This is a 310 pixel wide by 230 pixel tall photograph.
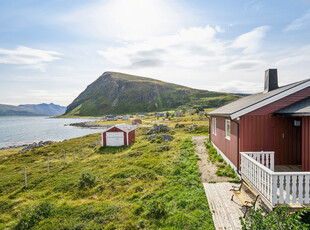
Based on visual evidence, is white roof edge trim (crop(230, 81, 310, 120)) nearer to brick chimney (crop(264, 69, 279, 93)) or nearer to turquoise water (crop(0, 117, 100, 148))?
brick chimney (crop(264, 69, 279, 93))

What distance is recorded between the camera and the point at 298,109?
8.30m

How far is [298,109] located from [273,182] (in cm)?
477

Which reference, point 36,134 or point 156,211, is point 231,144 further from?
point 36,134

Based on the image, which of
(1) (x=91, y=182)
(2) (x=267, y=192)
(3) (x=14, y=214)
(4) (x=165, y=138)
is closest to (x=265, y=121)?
(2) (x=267, y=192)

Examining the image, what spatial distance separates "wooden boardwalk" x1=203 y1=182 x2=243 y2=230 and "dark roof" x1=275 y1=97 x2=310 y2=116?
→ 16.2 feet

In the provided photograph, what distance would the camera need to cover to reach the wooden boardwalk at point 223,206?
20.2ft

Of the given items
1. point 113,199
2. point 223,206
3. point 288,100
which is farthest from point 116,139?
point 288,100

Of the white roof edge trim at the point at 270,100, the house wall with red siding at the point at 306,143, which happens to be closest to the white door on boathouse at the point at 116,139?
the white roof edge trim at the point at 270,100

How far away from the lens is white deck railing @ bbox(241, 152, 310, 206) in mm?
5746

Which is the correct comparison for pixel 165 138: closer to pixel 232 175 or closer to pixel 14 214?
pixel 232 175

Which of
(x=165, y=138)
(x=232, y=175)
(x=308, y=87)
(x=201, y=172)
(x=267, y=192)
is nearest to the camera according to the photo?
(x=267, y=192)

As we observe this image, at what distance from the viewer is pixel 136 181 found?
37.4 feet

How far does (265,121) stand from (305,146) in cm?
217

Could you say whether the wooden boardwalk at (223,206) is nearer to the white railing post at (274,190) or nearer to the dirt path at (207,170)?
the dirt path at (207,170)
